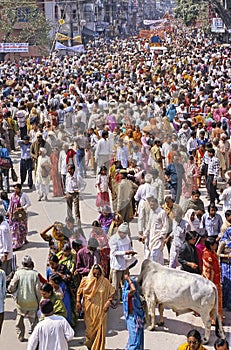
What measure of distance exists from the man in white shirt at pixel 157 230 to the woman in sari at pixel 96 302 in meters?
1.52

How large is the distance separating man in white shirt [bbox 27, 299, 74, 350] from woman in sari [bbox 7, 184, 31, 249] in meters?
4.02

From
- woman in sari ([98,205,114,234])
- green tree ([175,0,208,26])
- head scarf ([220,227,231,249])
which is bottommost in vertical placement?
woman in sari ([98,205,114,234])

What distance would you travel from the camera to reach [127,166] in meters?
11.0

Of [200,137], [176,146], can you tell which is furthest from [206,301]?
[200,137]

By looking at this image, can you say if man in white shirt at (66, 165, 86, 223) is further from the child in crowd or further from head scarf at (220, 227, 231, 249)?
head scarf at (220, 227, 231, 249)

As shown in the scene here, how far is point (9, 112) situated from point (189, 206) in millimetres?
7391

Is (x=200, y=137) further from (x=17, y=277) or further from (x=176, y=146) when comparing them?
(x=17, y=277)

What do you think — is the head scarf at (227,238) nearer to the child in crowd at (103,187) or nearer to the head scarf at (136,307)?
the head scarf at (136,307)

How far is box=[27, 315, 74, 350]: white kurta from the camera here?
513cm

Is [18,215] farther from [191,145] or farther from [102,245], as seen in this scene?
[191,145]

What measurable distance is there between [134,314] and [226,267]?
1429 mm

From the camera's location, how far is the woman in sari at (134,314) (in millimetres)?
6125

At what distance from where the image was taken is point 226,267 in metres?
7.22

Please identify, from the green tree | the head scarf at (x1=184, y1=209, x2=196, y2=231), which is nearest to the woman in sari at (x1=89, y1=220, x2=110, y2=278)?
the head scarf at (x1=184, y1=209, x2=196, y2=231)
